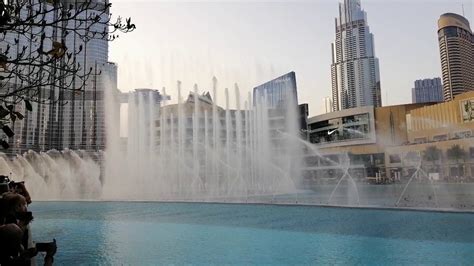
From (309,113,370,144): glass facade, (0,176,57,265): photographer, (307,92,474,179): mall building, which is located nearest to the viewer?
(0,176,57,265): photographer

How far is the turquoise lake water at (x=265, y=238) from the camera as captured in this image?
884 cm

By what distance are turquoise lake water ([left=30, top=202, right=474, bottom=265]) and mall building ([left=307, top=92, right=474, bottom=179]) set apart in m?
40.6

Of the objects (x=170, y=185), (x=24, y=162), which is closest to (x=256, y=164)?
(x=170, y=185)

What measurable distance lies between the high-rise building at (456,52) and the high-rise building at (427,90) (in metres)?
25.4

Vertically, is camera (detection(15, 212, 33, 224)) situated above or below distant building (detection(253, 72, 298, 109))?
below

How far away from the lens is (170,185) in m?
28.6

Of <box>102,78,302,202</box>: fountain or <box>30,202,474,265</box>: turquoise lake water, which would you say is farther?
<box>102,78,302,202</box>: fountain

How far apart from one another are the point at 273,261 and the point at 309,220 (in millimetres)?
7134

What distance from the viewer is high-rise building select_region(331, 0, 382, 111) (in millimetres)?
129000

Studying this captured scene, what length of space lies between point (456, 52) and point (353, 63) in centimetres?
3533

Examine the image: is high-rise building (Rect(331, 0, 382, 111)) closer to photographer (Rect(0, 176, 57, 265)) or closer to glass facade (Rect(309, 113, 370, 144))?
glass facade (Rect(309, 113, 370, 144))

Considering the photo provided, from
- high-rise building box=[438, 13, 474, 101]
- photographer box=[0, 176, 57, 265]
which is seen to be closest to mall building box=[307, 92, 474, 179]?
high-rise building box=[438, 13, 474, 101]

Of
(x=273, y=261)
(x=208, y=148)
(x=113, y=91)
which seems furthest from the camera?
(x=113, y=91)

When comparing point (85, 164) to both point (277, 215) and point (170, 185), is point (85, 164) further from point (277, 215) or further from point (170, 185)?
point (277, 215)
